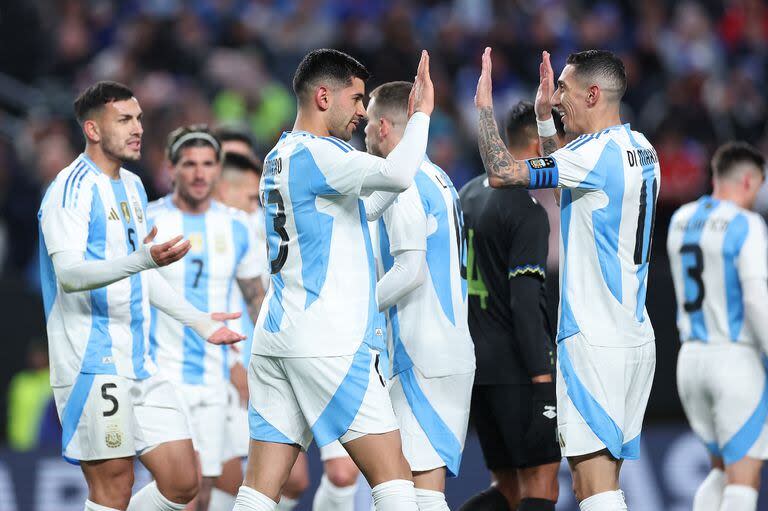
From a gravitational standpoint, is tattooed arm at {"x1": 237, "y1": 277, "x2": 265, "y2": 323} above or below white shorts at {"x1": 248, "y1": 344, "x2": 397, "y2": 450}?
above

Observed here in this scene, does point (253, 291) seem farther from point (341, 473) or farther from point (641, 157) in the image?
point (641, 157)

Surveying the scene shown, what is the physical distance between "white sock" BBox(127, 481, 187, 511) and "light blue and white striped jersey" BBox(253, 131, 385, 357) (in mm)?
1492

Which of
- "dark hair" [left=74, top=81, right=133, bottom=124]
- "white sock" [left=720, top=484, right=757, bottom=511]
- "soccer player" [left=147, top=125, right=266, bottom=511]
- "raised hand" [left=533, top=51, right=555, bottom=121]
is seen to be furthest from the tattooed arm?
"white sock" [left=720, top=484, right=757, bottom=511]

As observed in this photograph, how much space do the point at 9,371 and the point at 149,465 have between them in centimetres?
458

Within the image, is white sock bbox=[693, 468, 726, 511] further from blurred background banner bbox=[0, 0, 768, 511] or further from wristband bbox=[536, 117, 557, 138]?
wristband bbox=[536, 117, 557, 138]

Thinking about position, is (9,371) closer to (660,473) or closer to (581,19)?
(660,473)

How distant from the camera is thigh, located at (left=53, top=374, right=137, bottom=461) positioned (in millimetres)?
6609

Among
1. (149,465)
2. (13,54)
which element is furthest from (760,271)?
(13,54)

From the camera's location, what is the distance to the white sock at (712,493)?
28.5ft

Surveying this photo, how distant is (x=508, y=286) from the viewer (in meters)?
7.21

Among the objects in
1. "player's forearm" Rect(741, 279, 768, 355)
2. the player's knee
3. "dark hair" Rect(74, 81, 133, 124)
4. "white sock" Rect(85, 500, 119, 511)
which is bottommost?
the player's knee

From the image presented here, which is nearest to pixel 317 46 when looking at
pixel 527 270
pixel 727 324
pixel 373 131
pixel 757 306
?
pixel 727 324

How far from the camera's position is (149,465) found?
6.97 metres

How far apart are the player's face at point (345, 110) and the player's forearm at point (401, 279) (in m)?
0.86
